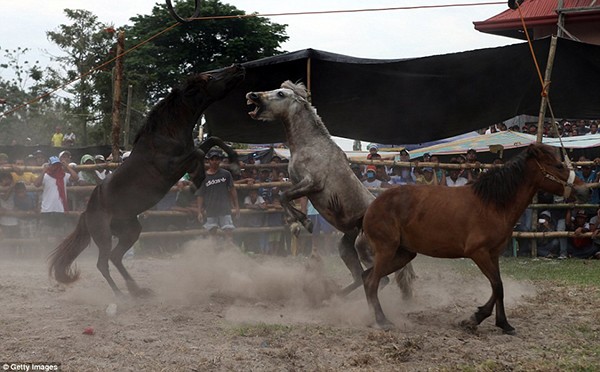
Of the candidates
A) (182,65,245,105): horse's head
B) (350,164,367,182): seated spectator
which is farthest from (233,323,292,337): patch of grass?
(350,164,367,182): seated spectator

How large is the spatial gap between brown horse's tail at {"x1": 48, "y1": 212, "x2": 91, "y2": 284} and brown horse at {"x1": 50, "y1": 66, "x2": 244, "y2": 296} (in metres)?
0.01

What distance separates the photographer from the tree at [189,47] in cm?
2992

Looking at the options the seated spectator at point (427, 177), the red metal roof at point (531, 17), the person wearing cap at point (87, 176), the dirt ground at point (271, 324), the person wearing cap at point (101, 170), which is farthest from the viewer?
the red metal roof at point (531, 17)

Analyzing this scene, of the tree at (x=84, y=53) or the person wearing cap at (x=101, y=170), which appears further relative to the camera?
the tree at (x=84, y=53)

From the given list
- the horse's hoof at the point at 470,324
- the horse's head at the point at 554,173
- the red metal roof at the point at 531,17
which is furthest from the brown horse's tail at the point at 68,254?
the red metal roof at the point at 531,17

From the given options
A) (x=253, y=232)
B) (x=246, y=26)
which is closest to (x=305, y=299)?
(x=253, y=232)

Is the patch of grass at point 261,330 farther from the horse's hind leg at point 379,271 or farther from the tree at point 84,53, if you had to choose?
the tree at point 84,53

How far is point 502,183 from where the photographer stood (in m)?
6.53

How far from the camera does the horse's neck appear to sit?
7.93 metres

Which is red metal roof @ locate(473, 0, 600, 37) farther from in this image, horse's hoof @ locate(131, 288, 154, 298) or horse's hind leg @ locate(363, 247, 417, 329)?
horse's hoof @ locate(131, 288, 154, 298)

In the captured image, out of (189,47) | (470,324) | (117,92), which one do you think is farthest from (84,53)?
(470,324)

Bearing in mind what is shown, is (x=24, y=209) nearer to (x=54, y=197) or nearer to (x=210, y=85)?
(x=54, y=197)

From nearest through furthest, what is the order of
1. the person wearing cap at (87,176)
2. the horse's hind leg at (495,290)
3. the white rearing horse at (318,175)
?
the horse's hind leg at (495,290) → the white rearing horse at (318,175) → the person wearing cap at (87,176)

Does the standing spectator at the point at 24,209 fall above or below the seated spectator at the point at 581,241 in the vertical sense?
above
